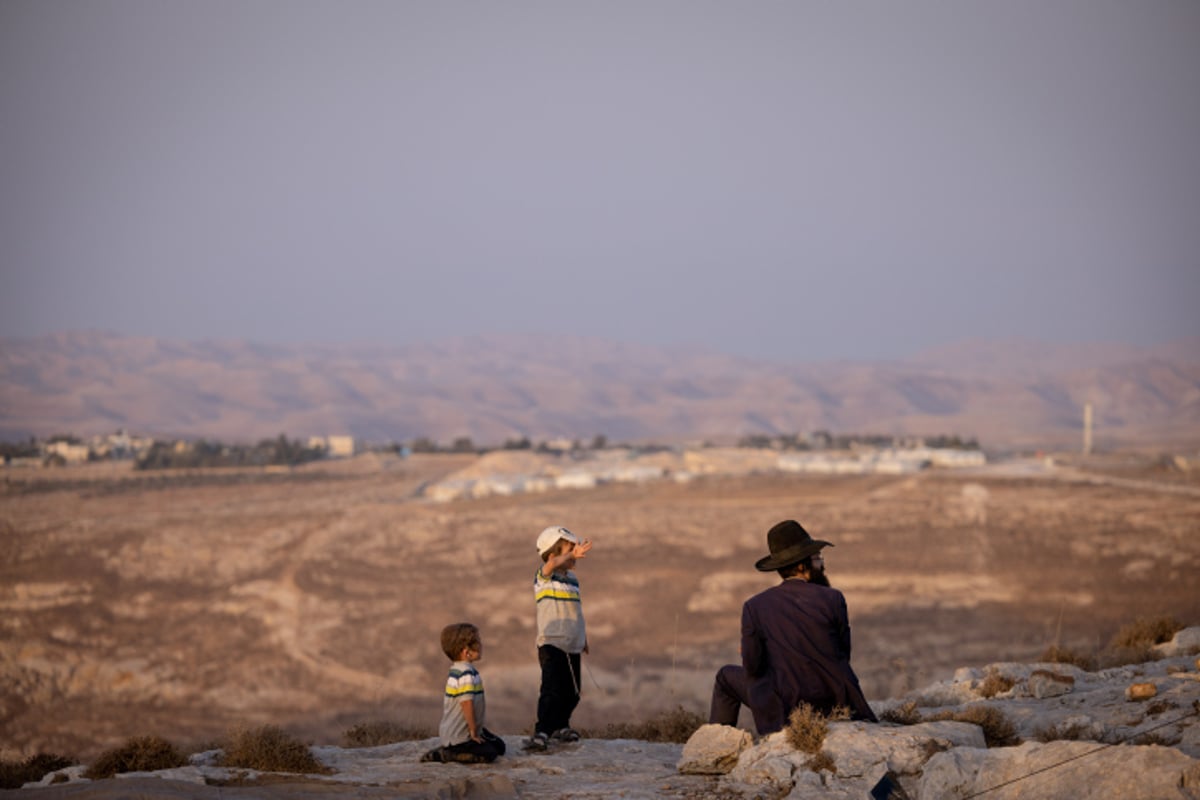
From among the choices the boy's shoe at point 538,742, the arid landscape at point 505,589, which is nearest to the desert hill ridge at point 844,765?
the boy's shoe at point 538,742

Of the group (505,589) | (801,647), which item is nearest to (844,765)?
(801,647)

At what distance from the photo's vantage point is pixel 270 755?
23.5ft

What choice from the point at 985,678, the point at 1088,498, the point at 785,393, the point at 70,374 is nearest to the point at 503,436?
the point at 785,393

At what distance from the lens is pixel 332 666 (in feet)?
76.5

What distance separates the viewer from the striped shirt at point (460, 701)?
734cm

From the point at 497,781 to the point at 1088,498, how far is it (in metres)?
30.2

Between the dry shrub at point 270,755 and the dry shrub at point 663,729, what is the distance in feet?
8.43

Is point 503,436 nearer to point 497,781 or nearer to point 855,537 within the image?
point 855,537

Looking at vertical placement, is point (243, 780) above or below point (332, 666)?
above

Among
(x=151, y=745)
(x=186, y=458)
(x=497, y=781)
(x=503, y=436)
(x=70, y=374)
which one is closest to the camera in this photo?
(x=497, y=781)

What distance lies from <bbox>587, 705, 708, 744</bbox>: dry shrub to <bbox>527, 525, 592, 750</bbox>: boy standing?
3.48 feet

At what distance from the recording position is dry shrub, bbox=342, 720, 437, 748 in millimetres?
9266

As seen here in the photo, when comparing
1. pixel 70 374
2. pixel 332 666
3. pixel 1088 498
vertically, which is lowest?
pixel 332 666

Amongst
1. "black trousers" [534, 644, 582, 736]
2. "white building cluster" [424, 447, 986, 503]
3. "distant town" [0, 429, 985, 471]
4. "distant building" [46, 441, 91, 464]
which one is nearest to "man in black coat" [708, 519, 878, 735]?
"black trousers" [534, 644, 582, 736]
